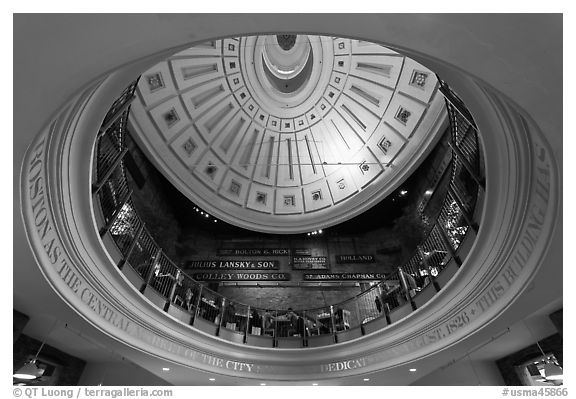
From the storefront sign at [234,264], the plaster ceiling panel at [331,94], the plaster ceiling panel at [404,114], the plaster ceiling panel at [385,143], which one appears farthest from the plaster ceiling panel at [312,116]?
the storefront sign at [234,264]

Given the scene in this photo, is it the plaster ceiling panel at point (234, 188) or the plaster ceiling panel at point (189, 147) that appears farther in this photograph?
the plaster ceiling panel at point (234, 188)

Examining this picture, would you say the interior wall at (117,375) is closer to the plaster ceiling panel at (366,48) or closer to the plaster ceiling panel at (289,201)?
the plaster ceiling panel at (289,201)

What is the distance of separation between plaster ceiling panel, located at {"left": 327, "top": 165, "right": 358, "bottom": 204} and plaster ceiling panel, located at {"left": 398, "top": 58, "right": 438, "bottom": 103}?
4349 millimetres

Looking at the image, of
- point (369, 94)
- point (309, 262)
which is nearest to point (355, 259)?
point (309, 262)

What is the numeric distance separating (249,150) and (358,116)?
5.49 meters

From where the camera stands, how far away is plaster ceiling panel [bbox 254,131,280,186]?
47.1 ft

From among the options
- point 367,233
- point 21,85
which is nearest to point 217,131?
point 367,233

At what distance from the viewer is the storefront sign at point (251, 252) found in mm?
14539

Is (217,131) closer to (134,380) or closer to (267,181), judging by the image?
(267,181)

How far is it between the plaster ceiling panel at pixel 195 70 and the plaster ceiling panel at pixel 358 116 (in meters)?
5.69

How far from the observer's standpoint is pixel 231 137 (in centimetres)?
1382

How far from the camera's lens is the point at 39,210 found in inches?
162

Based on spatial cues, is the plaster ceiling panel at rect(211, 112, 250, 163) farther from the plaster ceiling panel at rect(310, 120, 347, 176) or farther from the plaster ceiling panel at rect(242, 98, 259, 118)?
the plaster ceiling panel at rect(310, 120, 347, 176)

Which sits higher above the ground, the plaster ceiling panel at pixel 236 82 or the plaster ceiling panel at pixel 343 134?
the plaster ceiling panel at pixel 236 82
